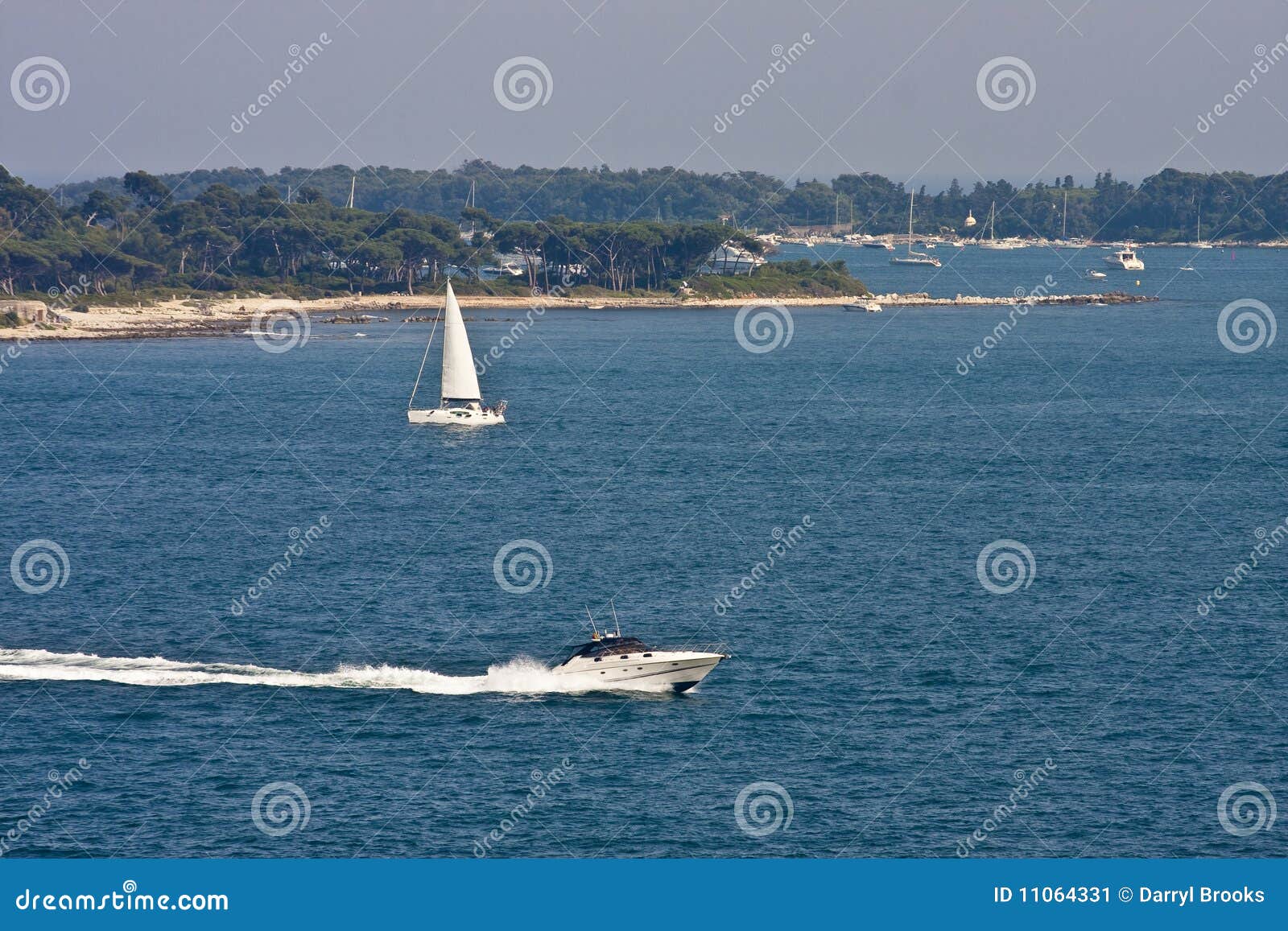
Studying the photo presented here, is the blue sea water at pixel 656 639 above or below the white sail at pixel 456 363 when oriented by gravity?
below

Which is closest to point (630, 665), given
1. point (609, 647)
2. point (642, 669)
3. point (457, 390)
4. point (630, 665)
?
point (630, 665)

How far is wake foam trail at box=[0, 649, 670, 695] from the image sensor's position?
230 ft

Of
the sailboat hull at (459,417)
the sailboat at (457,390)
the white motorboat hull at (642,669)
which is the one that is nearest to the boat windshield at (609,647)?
the white motorboat hull at (642,669)

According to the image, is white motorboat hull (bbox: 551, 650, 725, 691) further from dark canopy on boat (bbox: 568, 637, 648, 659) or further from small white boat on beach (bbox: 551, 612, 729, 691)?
dark canopy on boat (bbox: 568, 637, 648, 659)

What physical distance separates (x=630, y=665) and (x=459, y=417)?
85408 mm

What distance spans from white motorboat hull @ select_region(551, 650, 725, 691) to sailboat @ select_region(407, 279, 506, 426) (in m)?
83.3

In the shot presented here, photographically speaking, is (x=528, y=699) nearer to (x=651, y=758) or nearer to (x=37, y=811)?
(x=651, y=758)

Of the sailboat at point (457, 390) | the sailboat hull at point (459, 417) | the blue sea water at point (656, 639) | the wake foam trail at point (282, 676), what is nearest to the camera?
the blue sea water at point (656, 639)

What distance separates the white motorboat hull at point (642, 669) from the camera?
69.1 meters

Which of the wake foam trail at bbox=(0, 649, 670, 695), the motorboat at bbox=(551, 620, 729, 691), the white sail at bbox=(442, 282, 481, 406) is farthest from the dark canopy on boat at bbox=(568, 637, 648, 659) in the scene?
the white sail at bbox=(442, 282, 481, 406)

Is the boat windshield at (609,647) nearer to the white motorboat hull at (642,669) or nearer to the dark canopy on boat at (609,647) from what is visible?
the dark canopy on boat at (609,647)

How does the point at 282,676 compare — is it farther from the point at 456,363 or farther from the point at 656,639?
the point at 456,363

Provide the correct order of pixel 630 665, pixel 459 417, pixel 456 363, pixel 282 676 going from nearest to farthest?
1. pixel 630 665
2. pixel 282 676
3. pixel 459 417
4. pixel 456 363

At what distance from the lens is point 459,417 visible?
15175 centimetres
